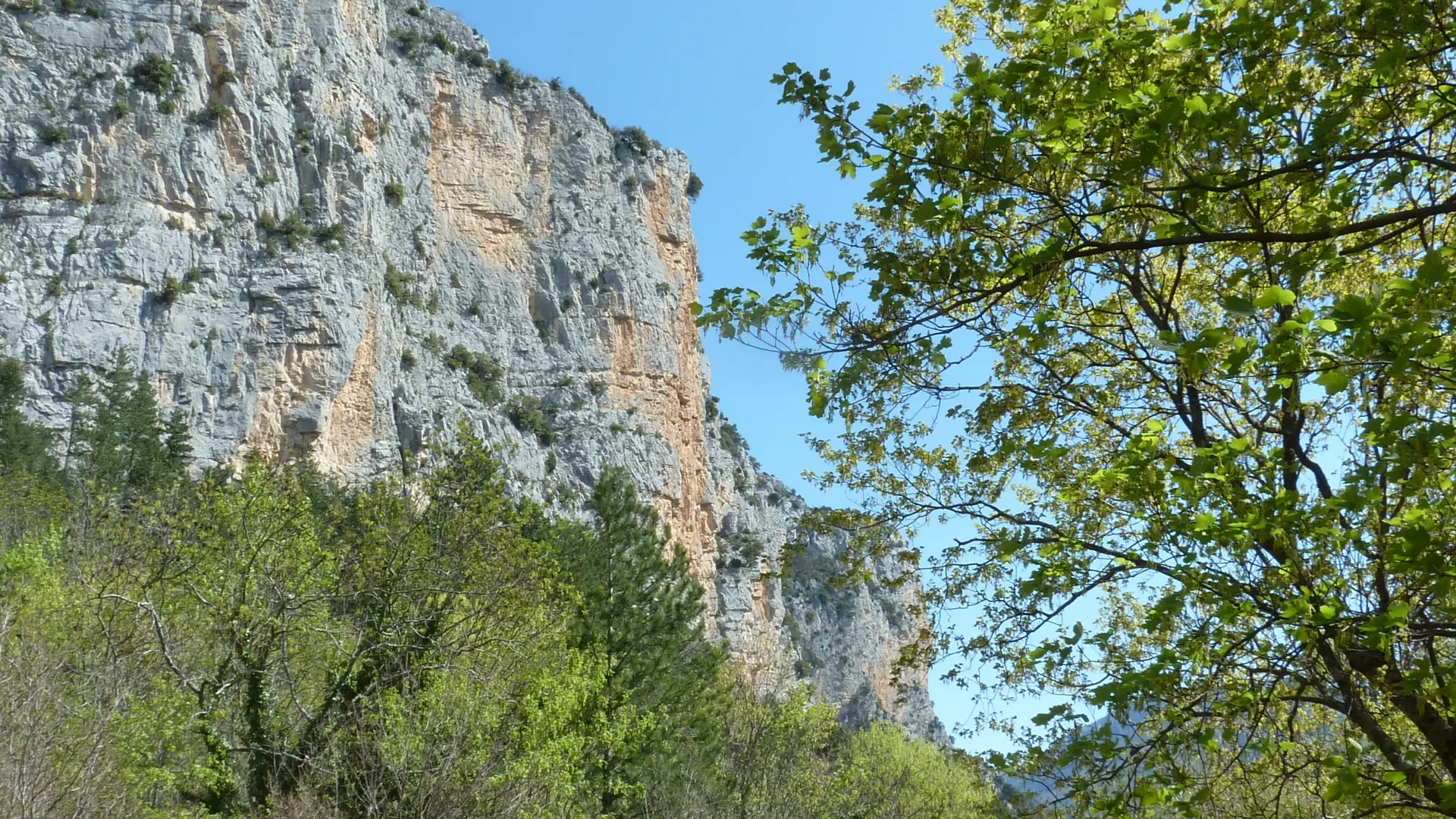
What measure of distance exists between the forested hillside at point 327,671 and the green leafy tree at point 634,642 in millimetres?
85

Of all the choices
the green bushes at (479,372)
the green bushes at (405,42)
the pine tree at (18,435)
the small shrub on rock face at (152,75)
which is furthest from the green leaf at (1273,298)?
the green bushes at (405,42)

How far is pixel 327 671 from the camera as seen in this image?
15.2 metres

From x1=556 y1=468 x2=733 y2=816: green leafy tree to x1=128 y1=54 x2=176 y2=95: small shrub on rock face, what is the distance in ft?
104

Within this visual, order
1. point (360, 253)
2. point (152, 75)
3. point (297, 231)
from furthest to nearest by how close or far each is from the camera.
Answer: point (360, 253)
point (297, 231)
point (152, 75)

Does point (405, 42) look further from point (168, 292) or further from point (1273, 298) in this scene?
point (1273, 298)

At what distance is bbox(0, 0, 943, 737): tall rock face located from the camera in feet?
138

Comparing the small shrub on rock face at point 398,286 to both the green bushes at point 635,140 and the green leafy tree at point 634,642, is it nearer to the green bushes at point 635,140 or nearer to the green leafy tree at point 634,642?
the green bushes at point 635,140

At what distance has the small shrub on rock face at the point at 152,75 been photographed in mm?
44656

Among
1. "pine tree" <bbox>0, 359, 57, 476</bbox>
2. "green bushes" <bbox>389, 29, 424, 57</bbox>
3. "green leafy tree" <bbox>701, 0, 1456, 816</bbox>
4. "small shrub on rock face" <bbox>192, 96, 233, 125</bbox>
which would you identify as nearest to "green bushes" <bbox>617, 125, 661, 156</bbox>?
"green bushes" <bbox>389, 29, 424, 57</bbox>

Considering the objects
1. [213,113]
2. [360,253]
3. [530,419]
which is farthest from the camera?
[530,419]

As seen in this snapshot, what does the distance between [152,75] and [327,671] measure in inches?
1513

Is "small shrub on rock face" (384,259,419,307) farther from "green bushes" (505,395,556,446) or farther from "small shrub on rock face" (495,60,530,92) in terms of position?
"small shrub on rock face" (495,60,530,92)

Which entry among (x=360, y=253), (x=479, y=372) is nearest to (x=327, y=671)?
(x=360, y=253)

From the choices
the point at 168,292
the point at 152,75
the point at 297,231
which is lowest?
the point at 168,292
